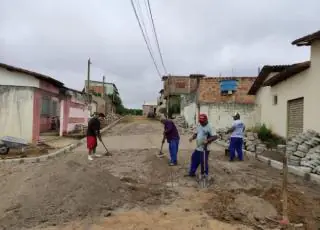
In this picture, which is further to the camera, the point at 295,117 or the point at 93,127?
the point at 295,117

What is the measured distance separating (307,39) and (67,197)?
9.85m

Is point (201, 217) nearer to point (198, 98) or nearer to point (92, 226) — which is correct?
point (92, 226)

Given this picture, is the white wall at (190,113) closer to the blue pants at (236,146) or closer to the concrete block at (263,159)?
the concrete block at (263,159)

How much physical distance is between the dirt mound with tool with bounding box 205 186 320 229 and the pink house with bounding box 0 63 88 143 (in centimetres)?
1027

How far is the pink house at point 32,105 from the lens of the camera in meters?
15.8

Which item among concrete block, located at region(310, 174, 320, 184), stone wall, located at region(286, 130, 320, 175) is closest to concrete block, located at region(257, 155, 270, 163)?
stone wall, located at region(286, 130, 320, 175)

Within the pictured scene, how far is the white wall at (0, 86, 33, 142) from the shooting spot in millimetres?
15789

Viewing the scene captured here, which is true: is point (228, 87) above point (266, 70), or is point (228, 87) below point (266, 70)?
below

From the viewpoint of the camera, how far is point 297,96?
51.5ft

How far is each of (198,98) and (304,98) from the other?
15.2 meters

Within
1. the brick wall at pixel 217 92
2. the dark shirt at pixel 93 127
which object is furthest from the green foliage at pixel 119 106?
the dark shirt at pixel 93 127

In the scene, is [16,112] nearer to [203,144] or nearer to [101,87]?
[203,144]

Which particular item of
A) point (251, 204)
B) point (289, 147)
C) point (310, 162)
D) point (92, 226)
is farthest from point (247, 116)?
point (92, 226)

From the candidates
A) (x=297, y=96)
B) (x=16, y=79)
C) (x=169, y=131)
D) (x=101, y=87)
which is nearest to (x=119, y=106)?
(x=101, y=87)
